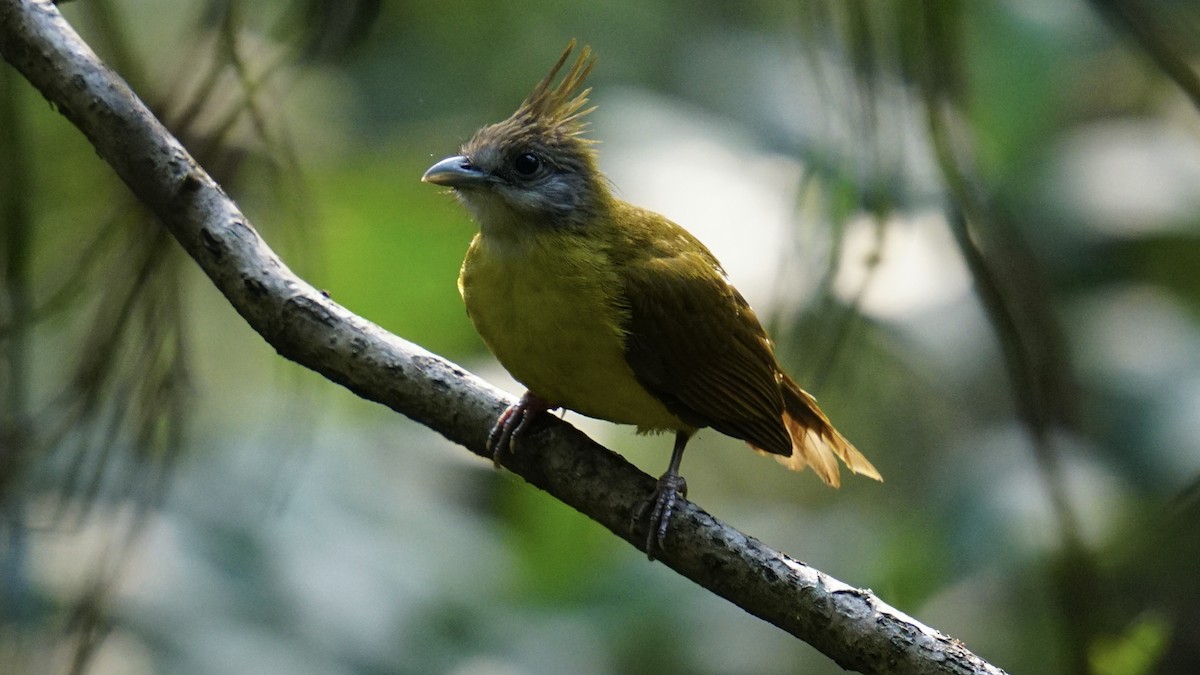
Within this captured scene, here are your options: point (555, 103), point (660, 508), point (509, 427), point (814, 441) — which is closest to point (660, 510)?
point (660, 508)

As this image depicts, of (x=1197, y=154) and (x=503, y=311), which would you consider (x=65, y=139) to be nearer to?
(x=503, y=311)

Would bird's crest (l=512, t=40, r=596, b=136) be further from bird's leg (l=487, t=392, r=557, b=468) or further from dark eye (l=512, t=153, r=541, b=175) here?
bird's leg (l=487, t=392, r=557, b=468)

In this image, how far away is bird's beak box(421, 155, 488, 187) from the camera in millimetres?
2958

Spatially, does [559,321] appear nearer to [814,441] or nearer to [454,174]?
[454,174]

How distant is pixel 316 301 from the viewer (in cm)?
253

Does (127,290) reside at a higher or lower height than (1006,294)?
lower

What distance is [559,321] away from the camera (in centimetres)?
273

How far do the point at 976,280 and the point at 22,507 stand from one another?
105 inches

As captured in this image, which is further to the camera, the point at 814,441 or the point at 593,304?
the point at 814,441

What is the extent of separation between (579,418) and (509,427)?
117cm

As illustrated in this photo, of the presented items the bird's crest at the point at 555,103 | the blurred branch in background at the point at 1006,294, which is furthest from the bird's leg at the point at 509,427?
the blurred branch in background at the point at 1006,294

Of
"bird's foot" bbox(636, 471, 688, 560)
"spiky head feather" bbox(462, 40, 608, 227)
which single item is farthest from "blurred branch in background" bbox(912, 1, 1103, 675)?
"spiky head feather" bbox(462, 40, 608, 227)

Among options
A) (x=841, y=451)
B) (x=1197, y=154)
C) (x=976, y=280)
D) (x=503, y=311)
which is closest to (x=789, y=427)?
(x=841, y=451)

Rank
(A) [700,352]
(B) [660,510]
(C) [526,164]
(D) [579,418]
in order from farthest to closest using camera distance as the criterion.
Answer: (D) [579,418], (C) [526,164], (A) [700,352], (B) [660,510]
